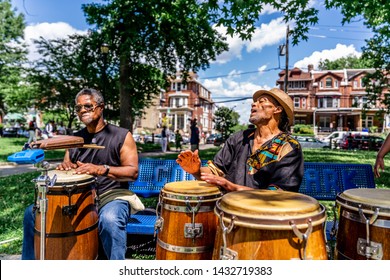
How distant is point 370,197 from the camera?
2.01m

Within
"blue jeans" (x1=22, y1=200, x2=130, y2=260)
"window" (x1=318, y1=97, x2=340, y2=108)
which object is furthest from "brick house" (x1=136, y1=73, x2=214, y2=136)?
"blue jeans" (x1=22, y1=200, x2=130, y2=260)

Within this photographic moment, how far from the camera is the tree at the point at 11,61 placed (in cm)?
2934

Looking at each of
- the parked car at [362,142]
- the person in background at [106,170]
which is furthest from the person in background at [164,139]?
the person in background at [106,170]

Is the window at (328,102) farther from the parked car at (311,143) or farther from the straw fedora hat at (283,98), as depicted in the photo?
the straw fedora hat at (283,98)

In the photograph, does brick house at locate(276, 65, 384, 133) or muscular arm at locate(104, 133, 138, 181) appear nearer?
muscular arm at locate(104, 133, 138, 181)

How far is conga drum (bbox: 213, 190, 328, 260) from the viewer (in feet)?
5.66

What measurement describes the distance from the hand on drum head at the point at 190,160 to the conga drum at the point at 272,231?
3.33ft

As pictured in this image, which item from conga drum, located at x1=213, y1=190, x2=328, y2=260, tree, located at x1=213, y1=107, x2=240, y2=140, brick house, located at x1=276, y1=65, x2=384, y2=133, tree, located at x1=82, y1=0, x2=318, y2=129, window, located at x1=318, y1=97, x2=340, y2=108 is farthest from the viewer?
window, located at x1=318, y1=97, x2=340, y2=108

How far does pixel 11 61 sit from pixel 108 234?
36500mm

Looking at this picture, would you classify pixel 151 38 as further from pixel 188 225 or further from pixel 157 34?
pixel 188 225

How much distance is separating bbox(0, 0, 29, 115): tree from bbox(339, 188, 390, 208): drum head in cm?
2908

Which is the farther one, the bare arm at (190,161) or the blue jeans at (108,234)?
the bare arm at (190,161)

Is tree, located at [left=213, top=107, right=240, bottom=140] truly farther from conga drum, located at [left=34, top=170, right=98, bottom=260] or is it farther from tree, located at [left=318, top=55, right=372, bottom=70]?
tree, located at [left=318, top=55, right=372, bottom=70]

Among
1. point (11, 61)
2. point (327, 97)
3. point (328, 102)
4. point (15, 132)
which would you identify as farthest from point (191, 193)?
point (328, 102)
